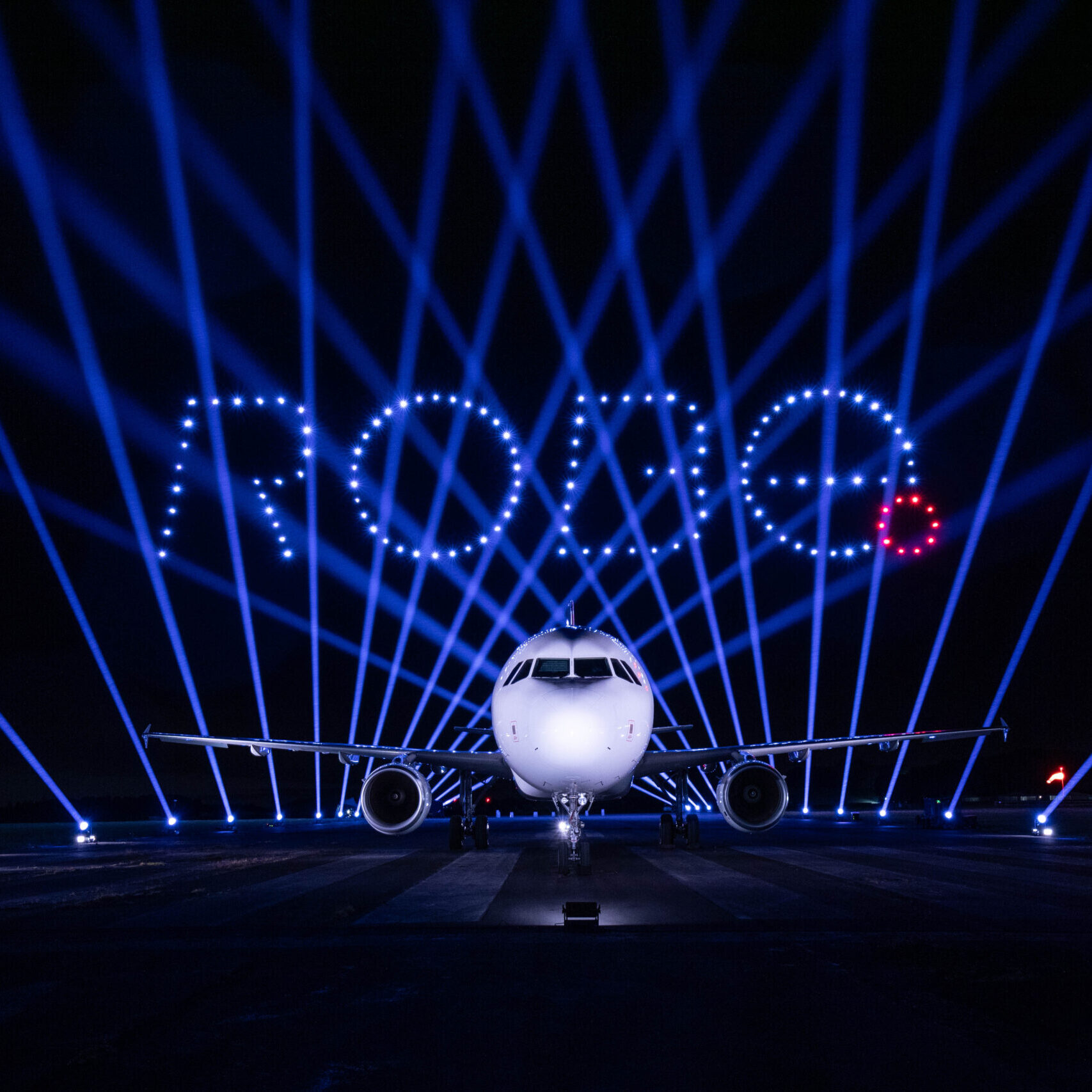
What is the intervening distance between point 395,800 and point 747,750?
7450 mm

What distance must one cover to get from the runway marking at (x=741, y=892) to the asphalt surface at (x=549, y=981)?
0.10 meters

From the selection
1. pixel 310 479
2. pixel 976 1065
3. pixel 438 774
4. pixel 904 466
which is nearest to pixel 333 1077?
pixel 976 1065

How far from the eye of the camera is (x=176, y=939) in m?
8.00

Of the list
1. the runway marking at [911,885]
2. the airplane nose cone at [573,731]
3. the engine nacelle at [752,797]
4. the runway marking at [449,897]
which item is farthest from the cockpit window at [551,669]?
the runway marking at [911,885]

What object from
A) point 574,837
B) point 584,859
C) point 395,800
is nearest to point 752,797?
point 584,859

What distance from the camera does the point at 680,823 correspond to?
70.7 feet

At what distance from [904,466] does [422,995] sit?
24.7 meters

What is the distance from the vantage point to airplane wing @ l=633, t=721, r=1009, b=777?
18.1m

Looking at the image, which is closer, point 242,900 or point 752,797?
point 242,900

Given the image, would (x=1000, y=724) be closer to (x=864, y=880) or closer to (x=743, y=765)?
(x=743, y=765)

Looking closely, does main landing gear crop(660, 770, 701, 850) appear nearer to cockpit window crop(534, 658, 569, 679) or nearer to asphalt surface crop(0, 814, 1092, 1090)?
asphalt surface crop(0, 814, 1092, 1090)

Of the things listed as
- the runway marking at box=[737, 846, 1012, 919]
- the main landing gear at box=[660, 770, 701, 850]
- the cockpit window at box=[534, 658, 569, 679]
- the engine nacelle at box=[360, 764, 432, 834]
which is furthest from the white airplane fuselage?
the main landing gear at box=[660, 770, 701, 850]

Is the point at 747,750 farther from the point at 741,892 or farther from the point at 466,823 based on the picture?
the point at 741,892

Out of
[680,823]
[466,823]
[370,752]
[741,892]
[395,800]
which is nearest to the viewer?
[741,892]
